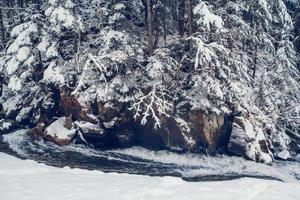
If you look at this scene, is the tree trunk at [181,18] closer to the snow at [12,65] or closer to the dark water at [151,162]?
the dark water at [151,162]

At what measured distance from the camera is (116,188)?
10523 mm

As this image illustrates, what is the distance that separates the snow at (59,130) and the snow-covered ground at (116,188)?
416 inches

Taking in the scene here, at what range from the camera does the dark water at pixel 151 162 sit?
760 inches

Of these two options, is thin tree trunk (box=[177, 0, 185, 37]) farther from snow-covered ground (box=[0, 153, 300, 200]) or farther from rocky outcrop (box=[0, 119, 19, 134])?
snow-covered ground (box=[0, 153, 300, 200])

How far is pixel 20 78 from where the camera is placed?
2425 cm

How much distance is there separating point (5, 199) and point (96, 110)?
45.4ft

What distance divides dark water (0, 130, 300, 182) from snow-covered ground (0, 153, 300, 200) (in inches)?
290

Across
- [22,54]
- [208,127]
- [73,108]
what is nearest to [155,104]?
[208,127]

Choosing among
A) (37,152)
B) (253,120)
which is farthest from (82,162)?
(253,120)

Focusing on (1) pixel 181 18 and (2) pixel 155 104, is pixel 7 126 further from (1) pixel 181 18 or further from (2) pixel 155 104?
(1) pixel 181 18

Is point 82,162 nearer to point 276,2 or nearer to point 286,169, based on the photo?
point 286,169

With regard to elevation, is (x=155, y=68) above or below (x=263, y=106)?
above

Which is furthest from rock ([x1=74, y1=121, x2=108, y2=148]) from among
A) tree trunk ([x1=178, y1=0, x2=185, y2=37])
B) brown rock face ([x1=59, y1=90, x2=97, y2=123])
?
tree trunk ([x1=178, y1=0, x2=185, y2=37])

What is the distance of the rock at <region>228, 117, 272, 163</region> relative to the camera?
69.0 feet
